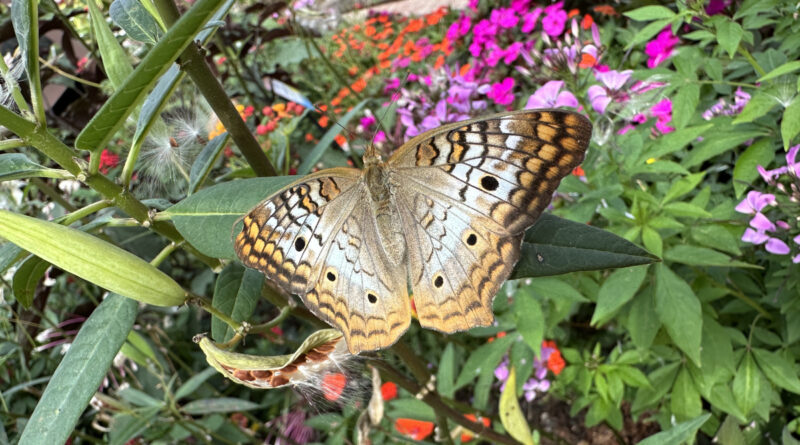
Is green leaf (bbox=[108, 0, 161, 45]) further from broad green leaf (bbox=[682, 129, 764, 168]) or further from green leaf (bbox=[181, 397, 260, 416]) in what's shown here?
broad green leaf (bbox=[682, 129, 764, 168])

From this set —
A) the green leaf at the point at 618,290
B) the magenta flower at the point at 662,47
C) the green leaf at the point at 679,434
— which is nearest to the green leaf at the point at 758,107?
the green leaf at the point at 618,290

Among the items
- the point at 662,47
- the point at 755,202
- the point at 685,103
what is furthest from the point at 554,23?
the point at 755,202

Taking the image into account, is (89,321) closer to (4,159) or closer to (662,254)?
(4,159)

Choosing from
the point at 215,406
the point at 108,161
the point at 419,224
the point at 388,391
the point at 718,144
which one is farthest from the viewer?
the point at 108,161

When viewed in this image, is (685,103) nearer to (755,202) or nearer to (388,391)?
(755,202)

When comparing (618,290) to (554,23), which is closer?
(618,290)

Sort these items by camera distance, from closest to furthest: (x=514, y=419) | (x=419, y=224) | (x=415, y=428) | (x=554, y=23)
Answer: (x=419, y=224), (x=514, y=419), (x=415, y=428), (x=554, y=23)

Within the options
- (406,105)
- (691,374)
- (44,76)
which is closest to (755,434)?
(691,374)

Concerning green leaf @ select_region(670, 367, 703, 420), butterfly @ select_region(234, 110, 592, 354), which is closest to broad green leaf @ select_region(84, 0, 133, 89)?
butterfly @ select_region(234, 110, 592, 354)
